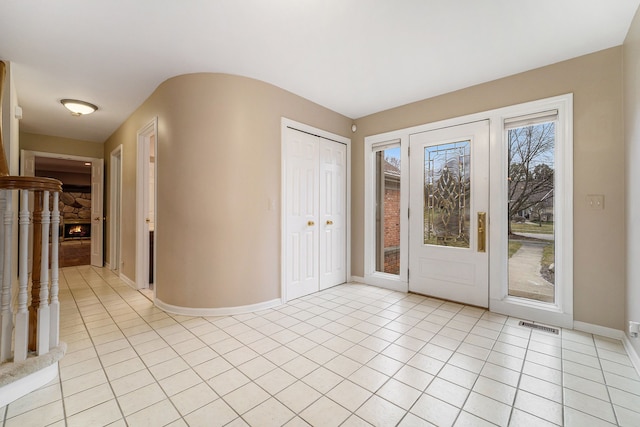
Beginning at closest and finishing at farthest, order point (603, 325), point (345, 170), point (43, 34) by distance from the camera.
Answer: point (43, 34) → point (603, 325) → point (345, 170)

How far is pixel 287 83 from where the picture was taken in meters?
3.33

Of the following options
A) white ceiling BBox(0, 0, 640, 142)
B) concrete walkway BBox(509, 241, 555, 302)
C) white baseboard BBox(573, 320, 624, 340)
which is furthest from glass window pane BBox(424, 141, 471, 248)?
white baseboard BBox(573, 320, 624, 340)

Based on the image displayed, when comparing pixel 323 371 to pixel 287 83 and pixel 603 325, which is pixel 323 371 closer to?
pixel 603 325

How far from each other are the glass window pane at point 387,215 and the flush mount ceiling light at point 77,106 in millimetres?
4217

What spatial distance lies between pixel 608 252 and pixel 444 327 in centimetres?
162

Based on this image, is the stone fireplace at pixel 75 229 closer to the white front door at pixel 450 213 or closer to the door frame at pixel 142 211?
the door frame at pixel 142 211

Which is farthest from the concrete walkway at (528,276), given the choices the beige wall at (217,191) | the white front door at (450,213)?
the beige wall at (217,191)

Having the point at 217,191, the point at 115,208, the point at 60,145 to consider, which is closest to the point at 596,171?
the point at 217,191

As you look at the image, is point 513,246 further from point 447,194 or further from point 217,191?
point 217,191

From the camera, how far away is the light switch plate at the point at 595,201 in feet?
8.43

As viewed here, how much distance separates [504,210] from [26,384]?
4.29 meters

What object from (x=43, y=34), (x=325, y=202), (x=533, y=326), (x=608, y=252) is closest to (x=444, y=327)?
(x=533, y=326)

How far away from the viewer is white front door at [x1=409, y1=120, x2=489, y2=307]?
327 centimetres

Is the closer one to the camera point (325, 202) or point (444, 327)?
point (444, 327)
